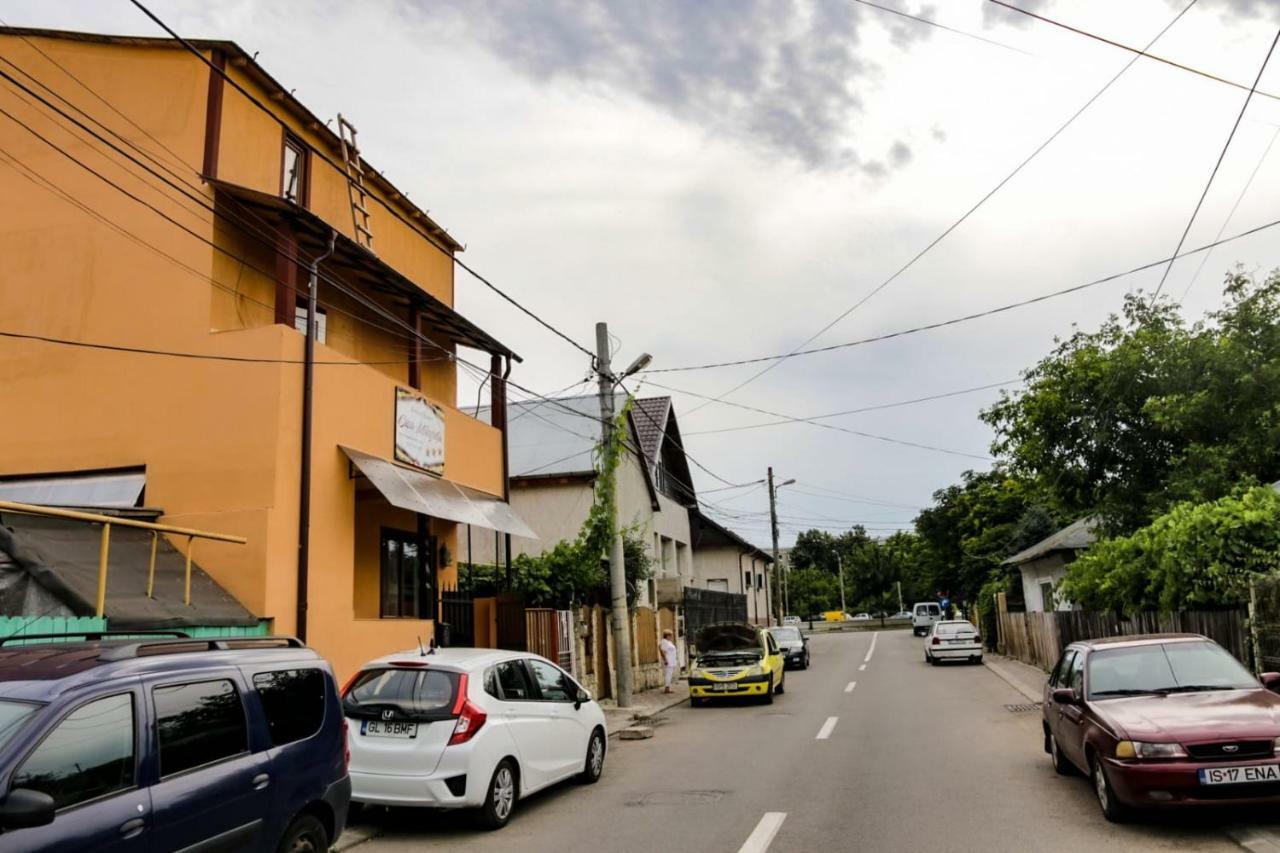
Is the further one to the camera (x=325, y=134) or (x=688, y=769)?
(x=325, y=134)

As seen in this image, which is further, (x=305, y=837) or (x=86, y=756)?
(x=305, y=837)

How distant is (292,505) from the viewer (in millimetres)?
12039

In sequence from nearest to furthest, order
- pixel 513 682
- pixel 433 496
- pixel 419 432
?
pixel 513 682, pixel 433 496, pixel 419 432

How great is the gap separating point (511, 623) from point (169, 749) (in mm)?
12620

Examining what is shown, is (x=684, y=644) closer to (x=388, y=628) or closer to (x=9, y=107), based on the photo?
(x=388, y=628)

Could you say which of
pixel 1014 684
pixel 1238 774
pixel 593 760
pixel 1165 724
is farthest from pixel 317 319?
pixel 1014 684

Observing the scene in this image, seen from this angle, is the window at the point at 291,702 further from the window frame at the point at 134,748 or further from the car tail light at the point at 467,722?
the car tail light at the point at 467,722

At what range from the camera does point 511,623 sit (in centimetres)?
1742

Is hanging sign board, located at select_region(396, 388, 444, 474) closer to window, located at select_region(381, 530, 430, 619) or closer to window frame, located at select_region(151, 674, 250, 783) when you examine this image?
window, located at select_region(381, 530, 430, 619)

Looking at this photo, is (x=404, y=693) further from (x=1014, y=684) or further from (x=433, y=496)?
(x=1014, y=684)

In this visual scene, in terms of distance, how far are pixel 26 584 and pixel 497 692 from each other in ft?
15.0

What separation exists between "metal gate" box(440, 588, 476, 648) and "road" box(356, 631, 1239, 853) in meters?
3.55

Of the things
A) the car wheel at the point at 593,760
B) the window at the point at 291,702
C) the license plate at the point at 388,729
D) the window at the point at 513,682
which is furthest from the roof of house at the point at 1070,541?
the window at the point at 291,702

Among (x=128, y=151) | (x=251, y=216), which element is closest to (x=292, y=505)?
Result: (x=251, y=216)
